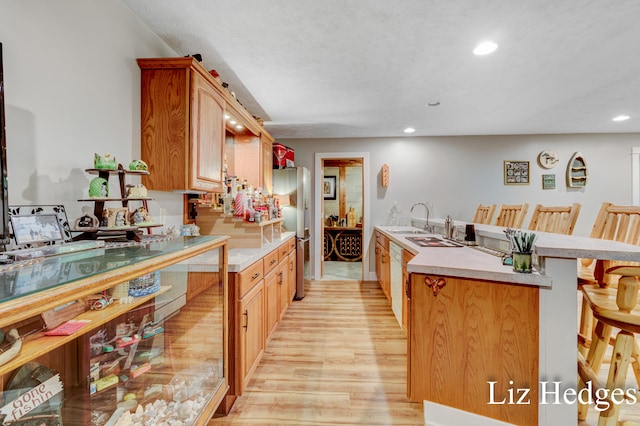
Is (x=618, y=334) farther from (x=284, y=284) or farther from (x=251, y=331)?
(x=284, y=284)

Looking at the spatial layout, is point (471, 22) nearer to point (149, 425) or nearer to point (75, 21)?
point (75, 21)

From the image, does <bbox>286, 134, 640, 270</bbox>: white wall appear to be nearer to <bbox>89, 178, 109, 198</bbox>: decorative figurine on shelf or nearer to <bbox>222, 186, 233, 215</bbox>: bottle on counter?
<bbox>222, 186, 233, 215</bbox>: bottle on counter

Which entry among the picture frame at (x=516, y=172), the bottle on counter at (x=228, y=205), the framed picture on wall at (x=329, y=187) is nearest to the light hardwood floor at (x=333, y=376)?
the bottle on counter at (x=228, y=205)

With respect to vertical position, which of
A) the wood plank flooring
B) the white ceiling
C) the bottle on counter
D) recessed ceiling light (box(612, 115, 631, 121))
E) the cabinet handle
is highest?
recessed ceiling light (box(612, 115, 631, 121))

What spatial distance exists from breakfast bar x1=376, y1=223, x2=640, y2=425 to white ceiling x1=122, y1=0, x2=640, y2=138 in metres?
1.41

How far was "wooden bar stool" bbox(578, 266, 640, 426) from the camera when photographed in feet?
4.16

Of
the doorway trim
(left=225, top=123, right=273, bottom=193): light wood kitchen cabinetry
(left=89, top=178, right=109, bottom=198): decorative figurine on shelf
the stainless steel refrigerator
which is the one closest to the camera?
(left=89, top=178, right=109, bottom=198): decorative figurine on shelf

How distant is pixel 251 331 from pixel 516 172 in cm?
480

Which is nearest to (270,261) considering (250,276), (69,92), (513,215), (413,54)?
(250,276)

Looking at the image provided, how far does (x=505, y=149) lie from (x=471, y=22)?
141 inches

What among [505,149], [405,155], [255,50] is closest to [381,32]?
[255,50]

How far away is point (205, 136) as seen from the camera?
2.01 meters

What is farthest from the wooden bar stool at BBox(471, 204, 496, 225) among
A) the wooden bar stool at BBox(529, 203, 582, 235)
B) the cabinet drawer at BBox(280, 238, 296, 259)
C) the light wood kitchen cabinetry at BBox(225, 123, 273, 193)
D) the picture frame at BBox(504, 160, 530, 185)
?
the light wood kitchen cabinetry at BBox(225, 123, 273, 193)

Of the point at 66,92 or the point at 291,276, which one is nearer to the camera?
the point at 66,92
